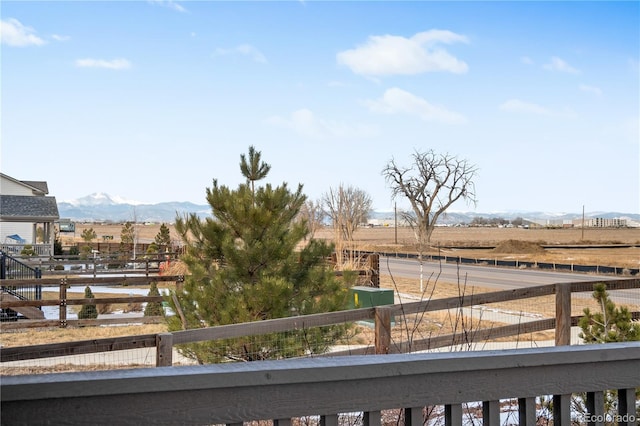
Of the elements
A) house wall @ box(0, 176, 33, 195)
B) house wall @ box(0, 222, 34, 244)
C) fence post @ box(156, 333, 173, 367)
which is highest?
house wall @ box(0, 176, 33, 195)

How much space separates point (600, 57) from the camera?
37.7 ft

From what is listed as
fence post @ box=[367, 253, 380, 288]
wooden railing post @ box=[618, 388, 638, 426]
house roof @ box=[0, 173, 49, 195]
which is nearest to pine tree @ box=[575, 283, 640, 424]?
wooden railing post @ box=[618, 388, 638, 426]

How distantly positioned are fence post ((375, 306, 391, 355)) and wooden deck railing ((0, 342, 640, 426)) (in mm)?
3482

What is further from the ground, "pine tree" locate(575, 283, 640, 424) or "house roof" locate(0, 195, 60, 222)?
"house roof" locate(0, 195, 60, 222)

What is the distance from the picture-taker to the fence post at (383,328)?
5465mm

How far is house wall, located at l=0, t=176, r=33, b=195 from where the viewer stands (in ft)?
110

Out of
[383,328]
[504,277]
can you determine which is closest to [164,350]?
[383,328]

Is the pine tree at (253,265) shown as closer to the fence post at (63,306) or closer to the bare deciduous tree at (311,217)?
the bare deciduous tree at (311,217)

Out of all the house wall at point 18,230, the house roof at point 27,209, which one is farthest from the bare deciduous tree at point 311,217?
the house wall at point 18,230

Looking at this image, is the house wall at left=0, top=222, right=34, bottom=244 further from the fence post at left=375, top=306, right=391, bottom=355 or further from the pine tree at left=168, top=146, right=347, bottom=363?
the fence post at left=375, top=306, right=391, bottom=355

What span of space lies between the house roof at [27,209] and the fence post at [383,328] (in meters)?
26.9

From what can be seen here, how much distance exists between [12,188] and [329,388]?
36.7 m

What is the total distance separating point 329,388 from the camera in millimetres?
1607

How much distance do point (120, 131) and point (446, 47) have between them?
54.2 feet
